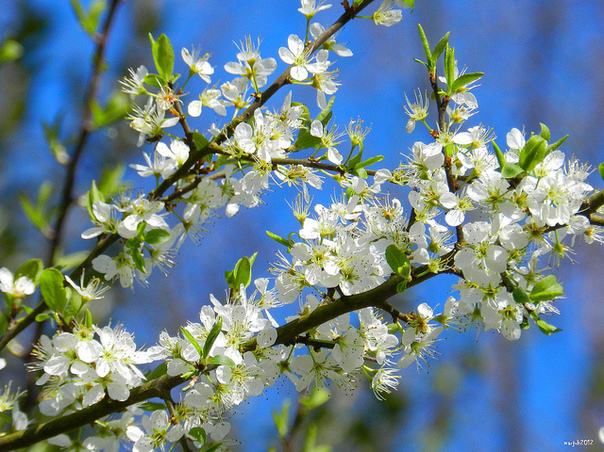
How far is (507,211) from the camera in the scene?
4.26ft

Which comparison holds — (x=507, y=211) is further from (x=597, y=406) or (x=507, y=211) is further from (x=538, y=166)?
(x=597, y=406)

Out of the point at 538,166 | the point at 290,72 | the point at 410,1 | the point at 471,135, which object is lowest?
the point at 538,166

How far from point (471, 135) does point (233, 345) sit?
0.86 metres

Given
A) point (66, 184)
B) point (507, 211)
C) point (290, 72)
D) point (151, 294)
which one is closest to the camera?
point (507, 211)

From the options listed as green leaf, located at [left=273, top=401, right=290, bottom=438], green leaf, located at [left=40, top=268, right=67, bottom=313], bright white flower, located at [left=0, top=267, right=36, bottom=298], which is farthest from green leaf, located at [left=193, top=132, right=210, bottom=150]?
green leaf, located at [left=273, top=401, right=290, bottom=438]

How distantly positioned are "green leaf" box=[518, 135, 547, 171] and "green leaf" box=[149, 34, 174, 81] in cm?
102

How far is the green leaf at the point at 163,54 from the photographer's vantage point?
1.62m

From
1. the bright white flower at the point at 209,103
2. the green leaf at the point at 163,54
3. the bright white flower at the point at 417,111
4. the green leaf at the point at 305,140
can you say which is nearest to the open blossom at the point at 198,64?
the bright white flower at the point at 209,103

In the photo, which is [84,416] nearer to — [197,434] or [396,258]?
[197,434]

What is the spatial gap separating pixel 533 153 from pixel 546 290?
32 cm

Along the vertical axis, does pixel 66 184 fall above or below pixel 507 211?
above

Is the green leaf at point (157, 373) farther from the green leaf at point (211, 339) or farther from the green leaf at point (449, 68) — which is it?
the green leaf at point (449, 68)

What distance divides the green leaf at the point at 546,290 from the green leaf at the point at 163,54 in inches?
46.4

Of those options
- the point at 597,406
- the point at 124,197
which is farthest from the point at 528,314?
the point at 597,406
